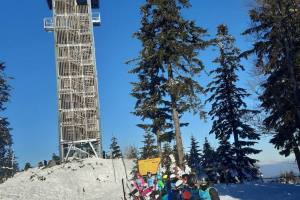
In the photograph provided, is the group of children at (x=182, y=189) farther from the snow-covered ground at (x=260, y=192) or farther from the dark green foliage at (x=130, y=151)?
the dark green foliage at (x=130, y=151)

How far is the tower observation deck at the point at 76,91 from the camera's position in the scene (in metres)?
51.4

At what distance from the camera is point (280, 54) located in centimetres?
2203

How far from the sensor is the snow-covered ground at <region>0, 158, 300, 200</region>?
67.6 feet

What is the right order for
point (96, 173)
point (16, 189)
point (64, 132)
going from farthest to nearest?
point (64, 132)
point (96, 173)
point (16, 189)

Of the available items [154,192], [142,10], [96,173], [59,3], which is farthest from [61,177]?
[59,3]

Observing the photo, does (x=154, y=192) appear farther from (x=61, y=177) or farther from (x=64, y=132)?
(x=64, y=132)

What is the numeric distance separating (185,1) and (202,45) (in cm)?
280

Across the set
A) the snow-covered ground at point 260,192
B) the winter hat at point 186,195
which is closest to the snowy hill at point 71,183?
the snow-covered ground at point 260,192

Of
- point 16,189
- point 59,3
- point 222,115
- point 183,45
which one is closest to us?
point 183,45

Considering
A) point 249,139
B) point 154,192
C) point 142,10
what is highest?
point 142,10

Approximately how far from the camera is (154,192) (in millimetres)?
17734

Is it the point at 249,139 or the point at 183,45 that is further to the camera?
the point at 249,139

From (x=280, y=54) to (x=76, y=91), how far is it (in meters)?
32.6

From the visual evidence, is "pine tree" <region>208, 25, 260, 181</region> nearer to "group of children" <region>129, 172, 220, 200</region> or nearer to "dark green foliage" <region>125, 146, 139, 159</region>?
"group of children" <region>129, 172, 220, 200</region>
